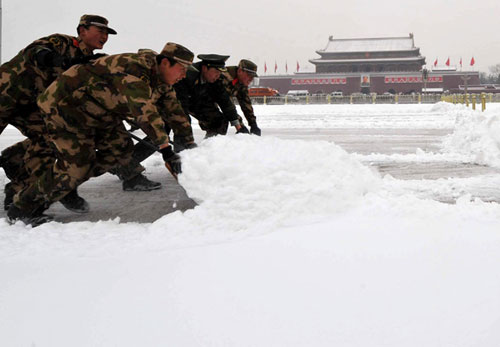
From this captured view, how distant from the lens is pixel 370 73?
50.2 m

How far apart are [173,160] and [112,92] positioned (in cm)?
55

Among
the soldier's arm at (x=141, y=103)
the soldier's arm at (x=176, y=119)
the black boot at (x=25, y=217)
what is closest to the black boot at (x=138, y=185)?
the soldier's arm at (x=176, y=119)

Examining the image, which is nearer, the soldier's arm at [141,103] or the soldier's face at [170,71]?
the soldier's arm at [141,103]

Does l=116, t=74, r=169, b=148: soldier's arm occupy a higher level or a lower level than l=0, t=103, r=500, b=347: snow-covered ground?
higher

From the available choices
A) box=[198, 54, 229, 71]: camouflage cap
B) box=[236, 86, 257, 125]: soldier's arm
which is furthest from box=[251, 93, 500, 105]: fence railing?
box=[198, 54, 229, 71]: camouflage cap

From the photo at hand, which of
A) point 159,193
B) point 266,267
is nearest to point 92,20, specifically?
point 159,193

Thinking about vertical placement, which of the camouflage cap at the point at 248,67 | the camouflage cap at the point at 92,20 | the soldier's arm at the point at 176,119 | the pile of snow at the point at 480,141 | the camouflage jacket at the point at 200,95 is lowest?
the pile of snow at the point at 480,141

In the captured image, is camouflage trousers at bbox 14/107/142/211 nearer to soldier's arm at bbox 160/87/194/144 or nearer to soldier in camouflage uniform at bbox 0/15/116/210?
soldier in camouflage uniform at bbox 0/15/116/210

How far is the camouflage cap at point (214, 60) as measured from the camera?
4.25m

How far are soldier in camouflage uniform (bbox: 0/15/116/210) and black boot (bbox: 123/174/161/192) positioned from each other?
77cm

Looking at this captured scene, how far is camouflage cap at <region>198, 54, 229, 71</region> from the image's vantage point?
167 inches

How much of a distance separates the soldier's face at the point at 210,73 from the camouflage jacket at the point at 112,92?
1.37m

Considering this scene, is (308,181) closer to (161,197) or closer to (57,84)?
(161,197)

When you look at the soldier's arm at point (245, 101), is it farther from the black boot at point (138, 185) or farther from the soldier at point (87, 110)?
the soldier at point (87, 110)
